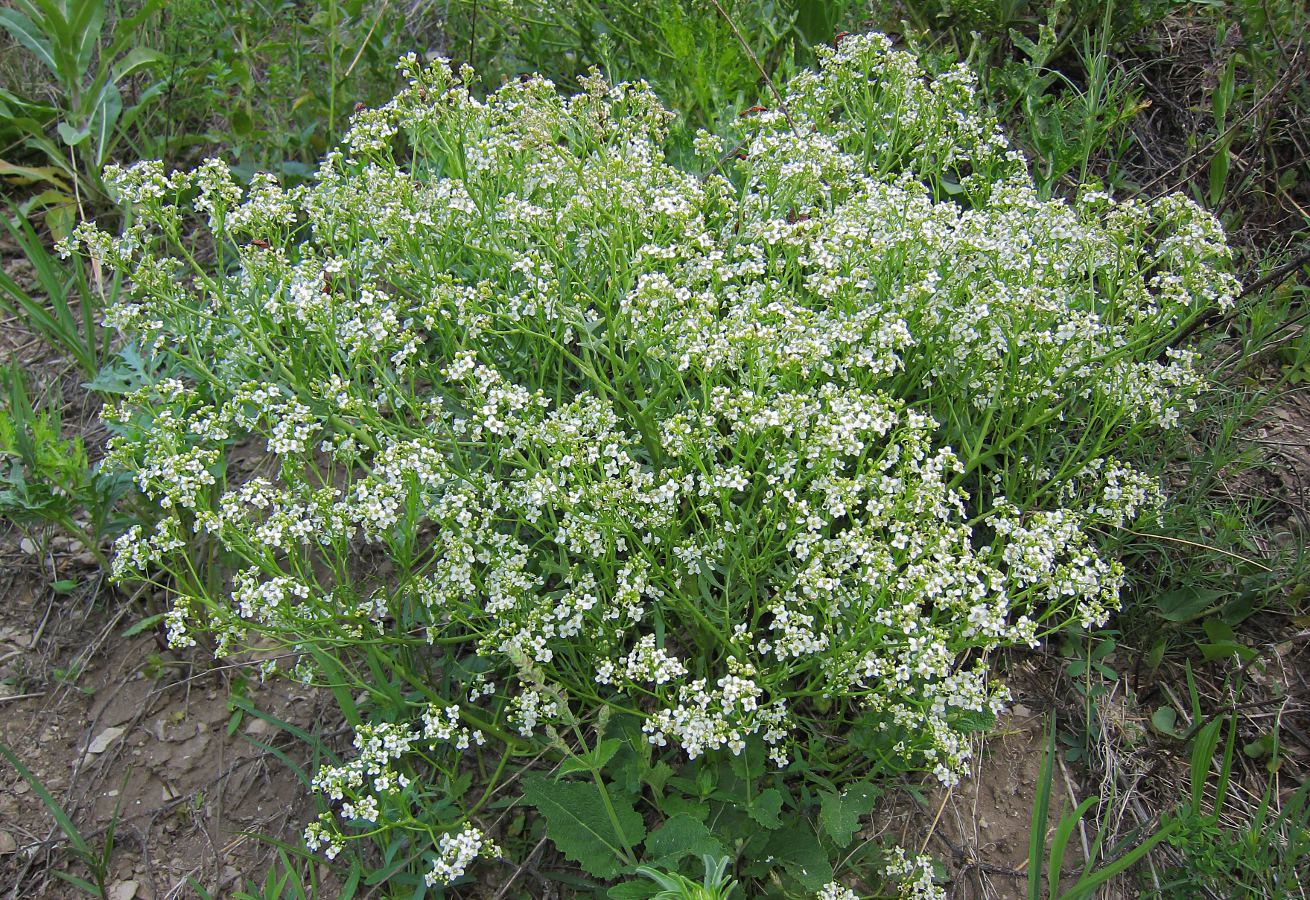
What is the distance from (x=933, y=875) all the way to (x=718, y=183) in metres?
2.21

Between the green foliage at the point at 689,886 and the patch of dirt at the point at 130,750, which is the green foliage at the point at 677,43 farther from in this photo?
the green foliage at the point at 689,886

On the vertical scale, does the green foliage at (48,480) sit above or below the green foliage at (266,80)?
below

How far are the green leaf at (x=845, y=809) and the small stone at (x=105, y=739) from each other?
2.46 metres

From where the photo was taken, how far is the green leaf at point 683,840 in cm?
243

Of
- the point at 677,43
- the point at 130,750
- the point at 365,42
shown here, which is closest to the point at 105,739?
the point at 130,750

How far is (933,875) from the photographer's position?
272cm

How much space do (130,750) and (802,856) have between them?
2350 mm

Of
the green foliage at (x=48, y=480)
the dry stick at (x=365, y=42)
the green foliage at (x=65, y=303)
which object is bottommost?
the green foliage at (x=48, y=480)

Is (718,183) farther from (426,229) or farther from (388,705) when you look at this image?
(388,705)

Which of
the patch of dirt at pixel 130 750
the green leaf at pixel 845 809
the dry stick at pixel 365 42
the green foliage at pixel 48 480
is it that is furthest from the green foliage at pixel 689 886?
the dry stick at pixel 365 42

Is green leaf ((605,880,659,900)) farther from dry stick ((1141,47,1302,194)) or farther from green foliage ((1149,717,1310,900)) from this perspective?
dry stick ((1141,47,1302,194))

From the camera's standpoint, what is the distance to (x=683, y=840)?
2.45m

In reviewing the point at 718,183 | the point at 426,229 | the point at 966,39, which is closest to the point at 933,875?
the point at 718,183

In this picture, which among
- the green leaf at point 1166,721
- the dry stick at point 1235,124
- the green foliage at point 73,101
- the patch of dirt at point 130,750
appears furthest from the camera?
the green foliage at point 73,101
